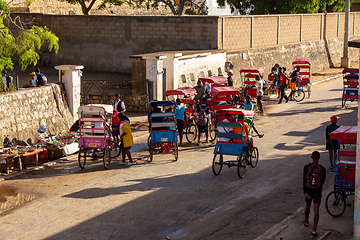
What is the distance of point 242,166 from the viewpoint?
14273 mm

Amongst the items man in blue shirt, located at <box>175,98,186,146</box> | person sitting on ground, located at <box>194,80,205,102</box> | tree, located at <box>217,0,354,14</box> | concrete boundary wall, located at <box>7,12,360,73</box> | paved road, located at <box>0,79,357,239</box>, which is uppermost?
tree, located at <box>217,0,354,14</box>

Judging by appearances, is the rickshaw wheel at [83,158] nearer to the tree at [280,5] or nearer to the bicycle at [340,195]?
the bicycle at [340,195]

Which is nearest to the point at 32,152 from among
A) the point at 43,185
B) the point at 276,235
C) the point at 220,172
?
the point at 43,185

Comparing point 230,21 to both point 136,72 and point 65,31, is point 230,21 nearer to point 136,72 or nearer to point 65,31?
point 136,72

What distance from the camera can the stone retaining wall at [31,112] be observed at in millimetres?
17125

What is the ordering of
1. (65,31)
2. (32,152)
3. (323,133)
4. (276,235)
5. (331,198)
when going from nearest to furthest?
(276,235) → (331,198) → (32,152) → (323,133) → (65,31)

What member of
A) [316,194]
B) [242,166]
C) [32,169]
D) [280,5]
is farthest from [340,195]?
[280,5]

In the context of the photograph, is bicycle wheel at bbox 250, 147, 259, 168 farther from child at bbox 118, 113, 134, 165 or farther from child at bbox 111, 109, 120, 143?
child at bbox 111, 109, 120, 143

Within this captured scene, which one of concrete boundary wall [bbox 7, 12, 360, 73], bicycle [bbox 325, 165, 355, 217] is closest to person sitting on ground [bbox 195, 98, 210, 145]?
bicycle [bbox 325, 165, 355, 217]

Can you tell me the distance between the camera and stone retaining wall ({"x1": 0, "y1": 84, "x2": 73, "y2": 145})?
17125 millimetres

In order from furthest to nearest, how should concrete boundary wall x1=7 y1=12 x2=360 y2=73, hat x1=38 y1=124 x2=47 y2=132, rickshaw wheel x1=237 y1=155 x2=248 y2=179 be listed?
concrete boundary wall x1=7 y1=12 x2=360 y2=73 → hat x1=38 y1=124 x2=47 y2=132 → rickshaw wheel x1=237 y1=155 x2=248 y2=179

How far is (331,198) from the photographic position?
A: 11.5m

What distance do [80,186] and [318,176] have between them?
21.9 ft

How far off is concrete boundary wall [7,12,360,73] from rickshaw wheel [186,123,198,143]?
475 inches
